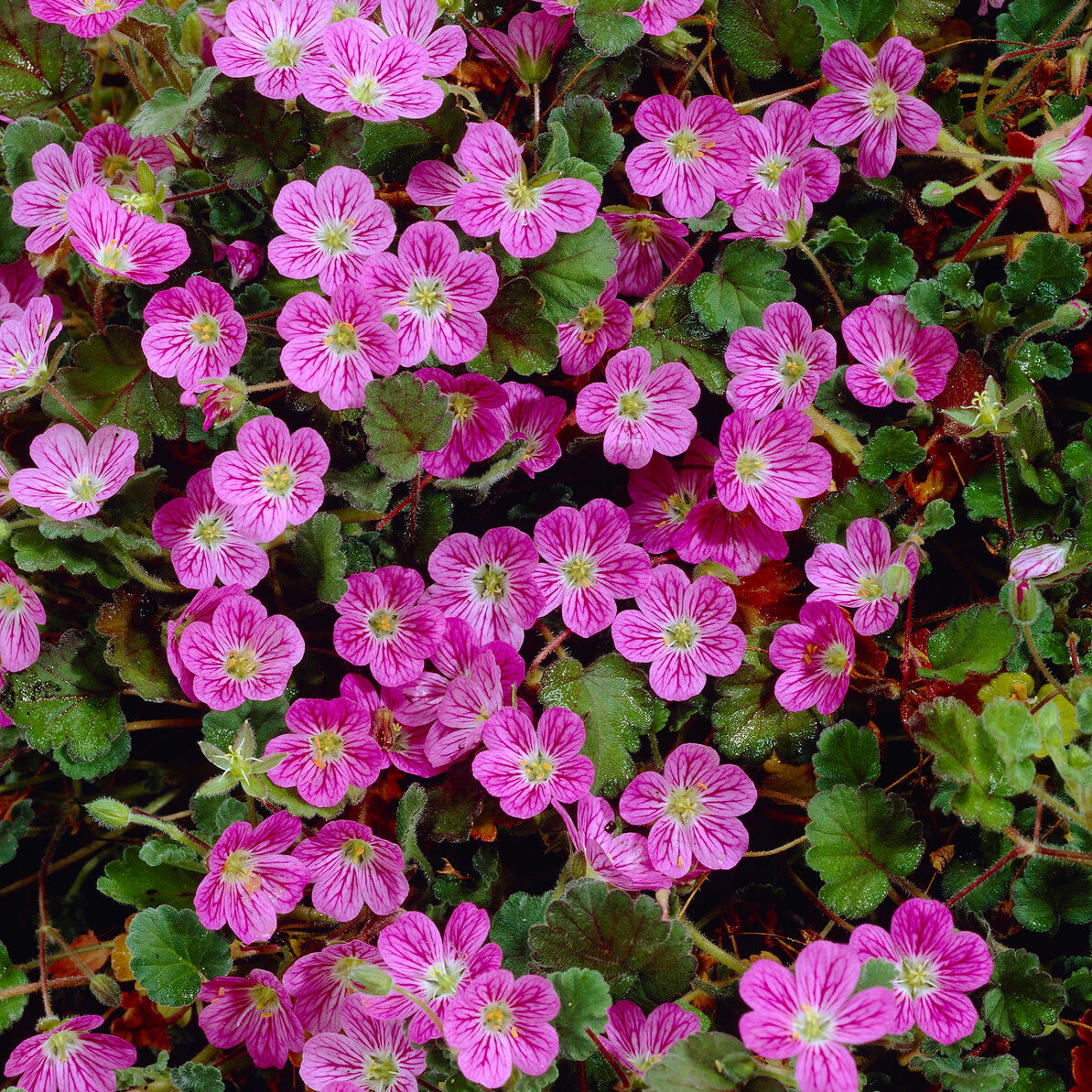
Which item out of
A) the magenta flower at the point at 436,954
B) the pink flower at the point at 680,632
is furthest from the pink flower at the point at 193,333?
the magenta flower at the point at 436,954

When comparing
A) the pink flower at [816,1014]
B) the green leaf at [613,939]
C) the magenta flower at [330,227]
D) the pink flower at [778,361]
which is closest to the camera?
the pink flower at [816,1014]

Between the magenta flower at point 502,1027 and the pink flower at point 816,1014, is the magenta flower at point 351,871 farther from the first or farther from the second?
the pink flower at point 816,1014

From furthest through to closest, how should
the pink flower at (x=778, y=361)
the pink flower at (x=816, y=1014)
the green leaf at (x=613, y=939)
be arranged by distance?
1. the pink flower at (x=778, y=361)
2. the green leaf at (x=613, y=939)
3. the pink flower at (x=816, y=1014)

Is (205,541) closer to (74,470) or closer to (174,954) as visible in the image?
(74,470)

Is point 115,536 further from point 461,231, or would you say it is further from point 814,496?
point 814,496

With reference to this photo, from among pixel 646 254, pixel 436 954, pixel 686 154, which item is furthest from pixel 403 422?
pixel 436 954

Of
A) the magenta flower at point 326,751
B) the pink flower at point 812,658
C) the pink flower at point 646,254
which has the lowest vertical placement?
the magenta flower at point 326,751
